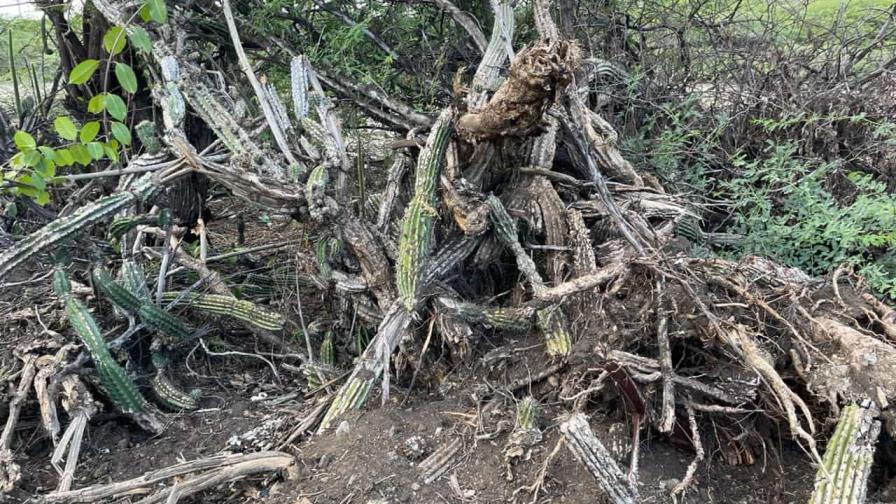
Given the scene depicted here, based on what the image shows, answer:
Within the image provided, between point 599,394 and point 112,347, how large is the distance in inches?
88.4

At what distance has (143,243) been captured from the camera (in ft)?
11.8

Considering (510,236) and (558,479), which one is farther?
(510,236)

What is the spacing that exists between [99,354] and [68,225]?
22.7 inches

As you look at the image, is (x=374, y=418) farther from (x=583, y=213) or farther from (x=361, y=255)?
(x=583, y=213)

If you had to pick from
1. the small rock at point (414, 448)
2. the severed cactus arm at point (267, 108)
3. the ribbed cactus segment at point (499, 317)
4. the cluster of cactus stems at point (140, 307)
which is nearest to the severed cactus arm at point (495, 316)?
the ribbed cactus segment at point (499, 317)

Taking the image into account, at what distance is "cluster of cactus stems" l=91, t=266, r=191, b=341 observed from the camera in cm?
278

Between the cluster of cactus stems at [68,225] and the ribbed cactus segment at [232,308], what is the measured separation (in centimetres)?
68

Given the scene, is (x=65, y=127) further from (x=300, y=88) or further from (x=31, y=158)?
(x=300, y=88)

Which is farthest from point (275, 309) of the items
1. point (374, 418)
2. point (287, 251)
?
point (374, 418)

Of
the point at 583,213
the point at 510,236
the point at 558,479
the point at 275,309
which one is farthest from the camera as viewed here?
the point at 275,309

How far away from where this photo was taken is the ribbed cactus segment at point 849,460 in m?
1.64

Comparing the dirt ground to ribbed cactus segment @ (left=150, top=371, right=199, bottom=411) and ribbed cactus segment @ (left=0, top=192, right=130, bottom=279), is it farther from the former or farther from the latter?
ribbed cactus segment @ (left=0, top=192, right=130, bottom=279)

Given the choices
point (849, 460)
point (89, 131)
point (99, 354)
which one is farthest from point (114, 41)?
point (849, 460)

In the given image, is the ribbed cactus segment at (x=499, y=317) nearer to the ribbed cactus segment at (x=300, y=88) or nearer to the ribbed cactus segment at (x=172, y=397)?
the ribbed cactus segment at (x=300, y=88)
